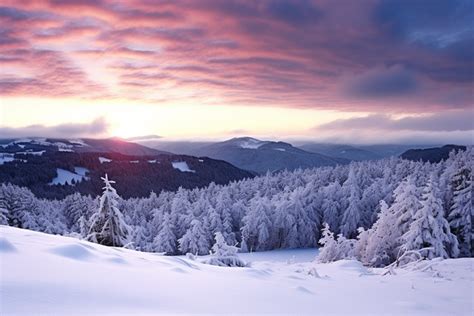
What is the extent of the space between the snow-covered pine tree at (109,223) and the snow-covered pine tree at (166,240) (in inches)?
1202

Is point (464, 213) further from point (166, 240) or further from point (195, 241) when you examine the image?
point (166, 240)

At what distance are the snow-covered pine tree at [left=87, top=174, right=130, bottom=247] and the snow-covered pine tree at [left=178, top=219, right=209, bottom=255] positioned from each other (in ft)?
85.9

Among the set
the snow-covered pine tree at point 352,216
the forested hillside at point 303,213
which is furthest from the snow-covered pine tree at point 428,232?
the snow-covered pine tree at point 352,216

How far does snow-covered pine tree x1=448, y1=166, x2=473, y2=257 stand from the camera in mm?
33625

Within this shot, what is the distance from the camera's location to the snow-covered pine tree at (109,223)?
1922cm

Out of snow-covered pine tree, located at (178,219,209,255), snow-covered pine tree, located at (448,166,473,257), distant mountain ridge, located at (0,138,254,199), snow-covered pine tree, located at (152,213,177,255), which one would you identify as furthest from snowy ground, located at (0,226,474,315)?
distant mountain ridge, located at (0,138,254,199)

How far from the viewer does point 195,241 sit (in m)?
46.0

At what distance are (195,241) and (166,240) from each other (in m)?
6.22

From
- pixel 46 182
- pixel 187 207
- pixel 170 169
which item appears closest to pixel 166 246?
pixel 187 207

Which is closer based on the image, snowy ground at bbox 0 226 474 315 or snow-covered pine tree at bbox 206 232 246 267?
snowy ground at bbox 0 226 474 315

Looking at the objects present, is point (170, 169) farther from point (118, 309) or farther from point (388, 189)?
point (118, 309)

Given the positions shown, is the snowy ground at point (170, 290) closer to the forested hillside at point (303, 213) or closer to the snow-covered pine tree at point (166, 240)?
the forested hillside at point (303, 213)

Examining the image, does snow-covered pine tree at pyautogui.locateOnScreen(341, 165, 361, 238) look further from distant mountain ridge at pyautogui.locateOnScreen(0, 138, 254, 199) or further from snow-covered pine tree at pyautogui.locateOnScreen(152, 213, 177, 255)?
distant mountain ridge at pyautogui.locateOnScreen(0, 138, 254, 199)

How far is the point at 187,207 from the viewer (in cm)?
5772
